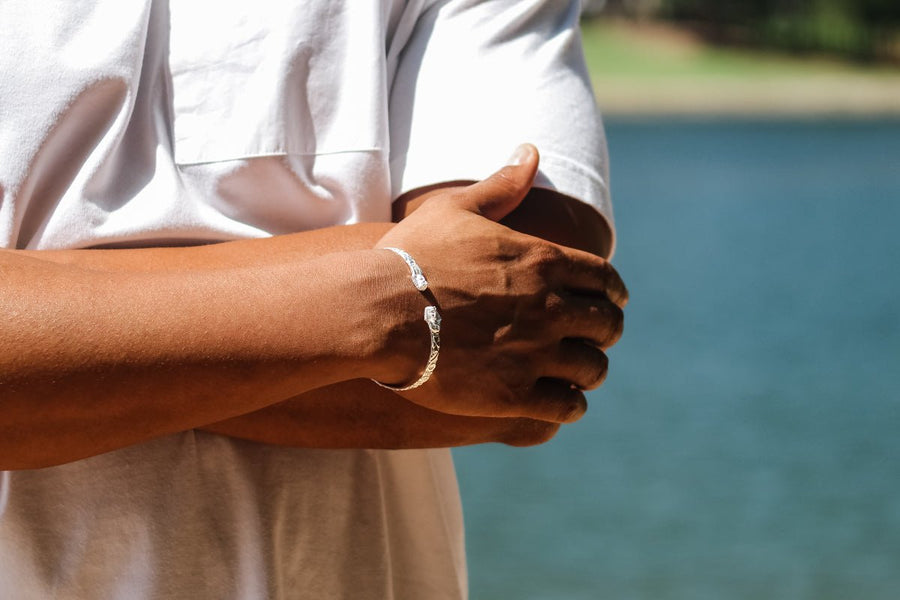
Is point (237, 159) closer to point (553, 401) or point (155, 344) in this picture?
point (155, 344)

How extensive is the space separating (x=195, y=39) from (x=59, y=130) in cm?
14

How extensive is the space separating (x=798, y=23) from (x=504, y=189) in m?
40.2

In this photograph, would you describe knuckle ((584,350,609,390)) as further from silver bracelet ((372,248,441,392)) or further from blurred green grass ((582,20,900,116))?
blurred green grass ((582,20,900,116))

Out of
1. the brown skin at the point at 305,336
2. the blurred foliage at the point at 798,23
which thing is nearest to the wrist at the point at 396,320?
the brown skin at the point at 305,336

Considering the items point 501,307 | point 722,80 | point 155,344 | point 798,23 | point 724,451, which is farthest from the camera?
point 798,23

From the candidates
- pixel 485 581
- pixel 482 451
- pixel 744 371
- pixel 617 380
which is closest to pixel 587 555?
pixel 485 581

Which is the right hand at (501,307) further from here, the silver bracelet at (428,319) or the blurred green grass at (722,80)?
the blurred green grass at (722,80)

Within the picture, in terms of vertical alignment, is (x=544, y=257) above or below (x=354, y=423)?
above

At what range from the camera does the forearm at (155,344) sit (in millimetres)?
850

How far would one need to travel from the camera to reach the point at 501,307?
38.2 inches

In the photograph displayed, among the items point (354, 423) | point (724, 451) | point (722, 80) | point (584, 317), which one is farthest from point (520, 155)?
point (722, 80)

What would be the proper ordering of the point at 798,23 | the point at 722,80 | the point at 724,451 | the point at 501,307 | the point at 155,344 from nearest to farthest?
1. the point at 155,344
2. the point at 501,307
3. the point at 724,451
4. the point at 722,80
5. the point at 798,23

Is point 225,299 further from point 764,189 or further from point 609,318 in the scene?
point 764,189

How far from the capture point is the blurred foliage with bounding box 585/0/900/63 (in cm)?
3766
